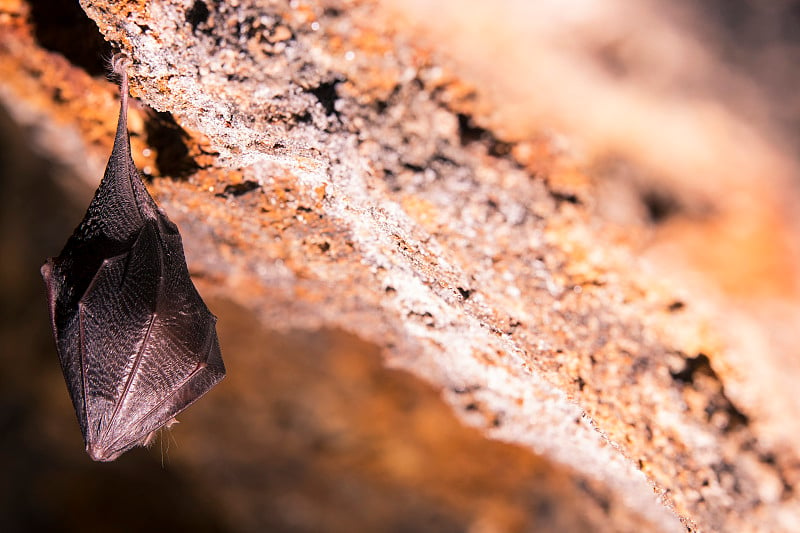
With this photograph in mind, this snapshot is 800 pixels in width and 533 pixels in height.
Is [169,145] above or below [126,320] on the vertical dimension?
above

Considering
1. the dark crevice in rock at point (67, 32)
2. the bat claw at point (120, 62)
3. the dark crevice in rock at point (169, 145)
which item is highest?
the bat claw at point (120, 62)

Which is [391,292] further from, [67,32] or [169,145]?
[67,32]

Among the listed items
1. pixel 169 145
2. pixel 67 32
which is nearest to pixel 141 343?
pixel 169 145

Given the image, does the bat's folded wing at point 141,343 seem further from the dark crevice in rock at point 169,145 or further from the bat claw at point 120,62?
the bat claw at point 120,62

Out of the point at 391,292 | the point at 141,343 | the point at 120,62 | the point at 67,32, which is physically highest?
the point at 120,62

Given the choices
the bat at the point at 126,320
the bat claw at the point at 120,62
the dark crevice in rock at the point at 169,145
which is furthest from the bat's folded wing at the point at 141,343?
the bat claw at the point at 120,62

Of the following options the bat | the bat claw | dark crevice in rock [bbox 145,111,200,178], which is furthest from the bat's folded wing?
the bat claw
